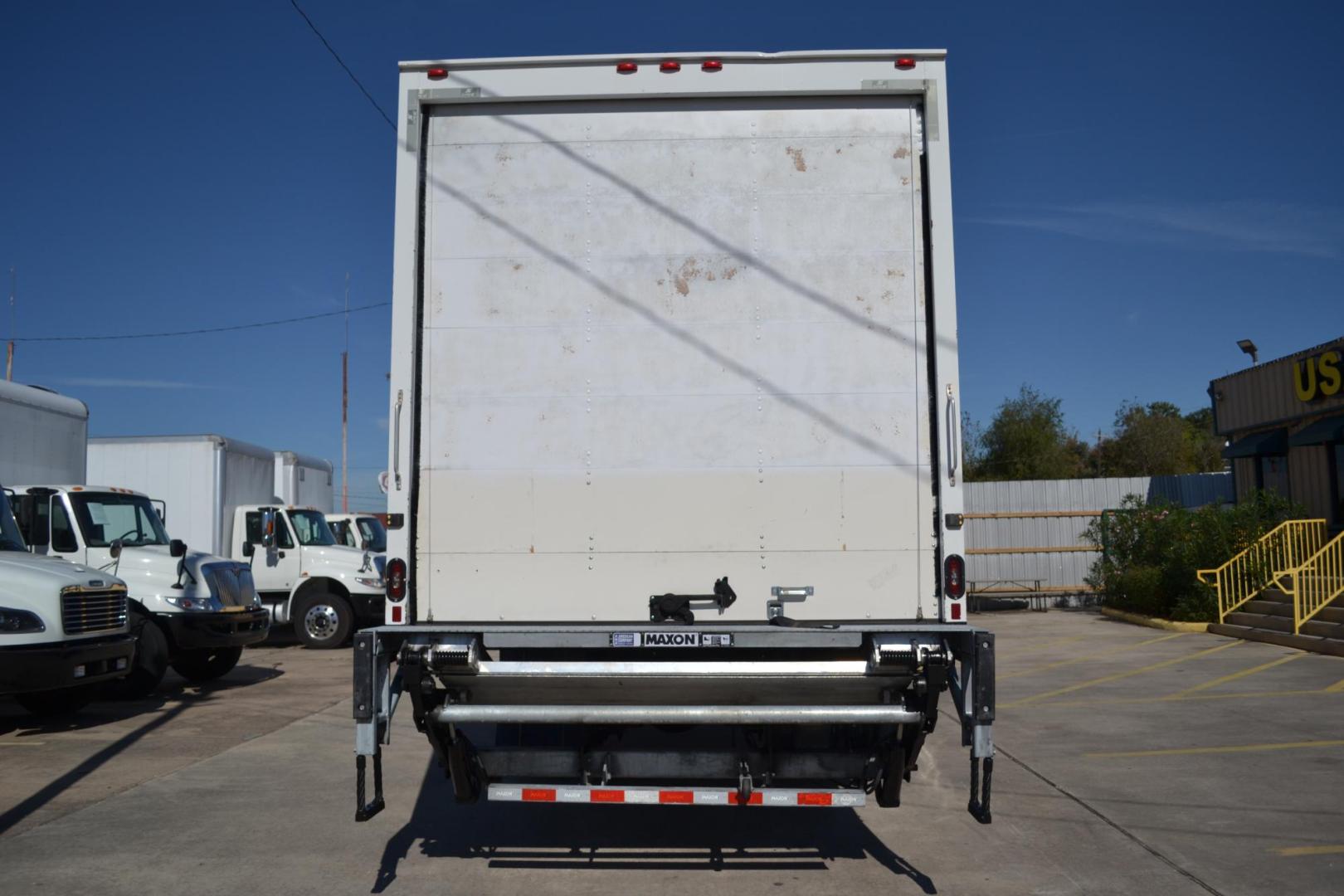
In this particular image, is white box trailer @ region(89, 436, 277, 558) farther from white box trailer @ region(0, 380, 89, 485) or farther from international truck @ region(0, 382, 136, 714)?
international truck @ region(0, 382, 136, 714)

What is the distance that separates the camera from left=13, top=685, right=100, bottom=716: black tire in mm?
11406

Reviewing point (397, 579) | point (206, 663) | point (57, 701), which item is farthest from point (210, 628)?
point (397, 579)

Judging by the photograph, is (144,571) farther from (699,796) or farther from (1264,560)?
(1264,560)

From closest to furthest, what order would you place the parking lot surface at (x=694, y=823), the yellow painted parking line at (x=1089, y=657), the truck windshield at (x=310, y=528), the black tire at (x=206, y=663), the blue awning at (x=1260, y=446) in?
1. the parking lot surface at (x=694, y=823)
2. the black tire at (x=206, y=663)
3. the yellow painted parking line at (x=1089, y=657)
4. the truck windshield at (x=310, y=528)
5. the blue awning at (x=1260, y=446)

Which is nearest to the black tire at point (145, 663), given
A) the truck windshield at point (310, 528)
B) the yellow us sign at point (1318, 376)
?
the truck windshield at point (310, 528)

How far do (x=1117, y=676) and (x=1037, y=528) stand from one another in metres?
13.2

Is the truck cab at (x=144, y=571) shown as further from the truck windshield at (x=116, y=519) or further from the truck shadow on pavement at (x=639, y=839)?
the truck shadow on pavement at (x=639, y=839)

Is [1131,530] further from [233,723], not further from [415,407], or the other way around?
[415,407]

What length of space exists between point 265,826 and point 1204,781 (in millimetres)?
6497

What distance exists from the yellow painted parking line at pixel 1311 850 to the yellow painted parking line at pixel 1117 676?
5.29 meters

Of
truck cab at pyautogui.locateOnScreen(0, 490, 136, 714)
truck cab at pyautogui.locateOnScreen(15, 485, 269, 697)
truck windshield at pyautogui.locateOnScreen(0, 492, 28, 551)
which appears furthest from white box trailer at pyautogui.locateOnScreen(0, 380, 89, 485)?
truck cab at pyautogui.locateOnScreen(0, 490, 136, 714)

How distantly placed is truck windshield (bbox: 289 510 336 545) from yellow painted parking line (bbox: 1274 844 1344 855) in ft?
52.2

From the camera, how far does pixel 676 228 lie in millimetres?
5750

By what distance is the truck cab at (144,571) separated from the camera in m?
12.9
